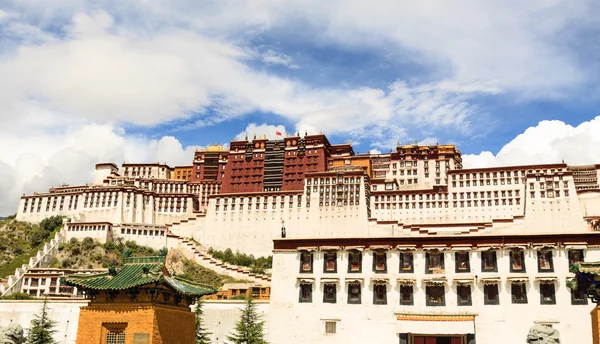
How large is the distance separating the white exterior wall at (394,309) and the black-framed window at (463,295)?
0.87 feet

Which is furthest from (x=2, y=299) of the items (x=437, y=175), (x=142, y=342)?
(x=437, y=175)

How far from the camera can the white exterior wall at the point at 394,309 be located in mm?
41062

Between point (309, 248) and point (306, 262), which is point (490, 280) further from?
point (306, 262)

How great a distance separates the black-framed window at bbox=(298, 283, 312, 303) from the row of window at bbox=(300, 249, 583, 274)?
106 cm

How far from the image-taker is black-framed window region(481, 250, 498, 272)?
43125mm

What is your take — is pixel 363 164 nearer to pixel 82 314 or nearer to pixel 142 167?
pixel 142 167

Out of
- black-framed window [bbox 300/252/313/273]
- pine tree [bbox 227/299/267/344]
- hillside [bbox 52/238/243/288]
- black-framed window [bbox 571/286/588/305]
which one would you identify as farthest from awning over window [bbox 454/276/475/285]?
hillside [bbox 52/238/243/288]

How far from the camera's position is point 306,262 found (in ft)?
151

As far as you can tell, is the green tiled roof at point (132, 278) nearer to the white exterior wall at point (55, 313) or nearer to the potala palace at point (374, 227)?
the potala palace at point (374, 227)

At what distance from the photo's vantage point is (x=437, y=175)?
106m

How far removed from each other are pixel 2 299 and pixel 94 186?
56.5m

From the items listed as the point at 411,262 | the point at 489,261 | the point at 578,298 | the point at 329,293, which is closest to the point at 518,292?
the point at 489,261

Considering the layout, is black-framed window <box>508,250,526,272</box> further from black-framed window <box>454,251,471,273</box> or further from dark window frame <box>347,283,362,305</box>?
dark window frame <box>347,283,362,305</box>

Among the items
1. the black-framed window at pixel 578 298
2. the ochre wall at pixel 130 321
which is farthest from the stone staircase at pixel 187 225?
the ochre wall at pixel 130 321
